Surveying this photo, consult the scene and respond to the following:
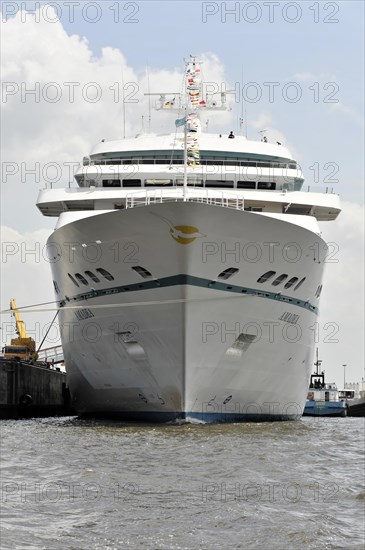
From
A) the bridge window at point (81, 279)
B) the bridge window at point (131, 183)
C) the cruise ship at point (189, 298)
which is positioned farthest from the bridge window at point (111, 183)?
the bridge window at point (81, 279)

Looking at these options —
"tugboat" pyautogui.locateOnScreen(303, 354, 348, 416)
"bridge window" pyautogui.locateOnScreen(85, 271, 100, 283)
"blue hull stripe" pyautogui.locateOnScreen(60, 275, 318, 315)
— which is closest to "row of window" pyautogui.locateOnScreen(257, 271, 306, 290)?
"blue hull stripe" pyautogui.locateOnScreen(60, 275, 318, 315)

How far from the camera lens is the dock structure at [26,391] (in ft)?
120

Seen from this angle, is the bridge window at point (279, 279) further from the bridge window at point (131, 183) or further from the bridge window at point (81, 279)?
the bridge window at point (131, 183)

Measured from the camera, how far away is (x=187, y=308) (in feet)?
75.8

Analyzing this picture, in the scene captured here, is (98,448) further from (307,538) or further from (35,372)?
(35,372)

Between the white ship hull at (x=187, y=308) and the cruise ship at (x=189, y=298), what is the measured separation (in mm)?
32

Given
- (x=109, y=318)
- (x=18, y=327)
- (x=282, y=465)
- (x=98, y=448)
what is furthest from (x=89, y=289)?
(x=18, y=327)

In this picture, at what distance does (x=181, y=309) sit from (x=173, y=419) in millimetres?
2849

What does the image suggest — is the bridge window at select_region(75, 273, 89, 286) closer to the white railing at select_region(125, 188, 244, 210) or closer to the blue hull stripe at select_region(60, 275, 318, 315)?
the blue hull stripe at select_region(60, 275, 318, 315)

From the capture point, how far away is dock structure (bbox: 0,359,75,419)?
3662cm

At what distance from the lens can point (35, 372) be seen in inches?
1593

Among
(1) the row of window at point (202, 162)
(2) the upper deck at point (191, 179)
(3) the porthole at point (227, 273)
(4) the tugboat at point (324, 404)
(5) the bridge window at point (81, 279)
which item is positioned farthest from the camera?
(4) the tugboat at point (324, 404)

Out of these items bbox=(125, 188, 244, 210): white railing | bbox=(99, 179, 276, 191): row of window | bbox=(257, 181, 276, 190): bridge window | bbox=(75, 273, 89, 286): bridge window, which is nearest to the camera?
bbox=(75, 273, 89, 286): bridge window

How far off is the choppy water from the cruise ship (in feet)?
10.2
